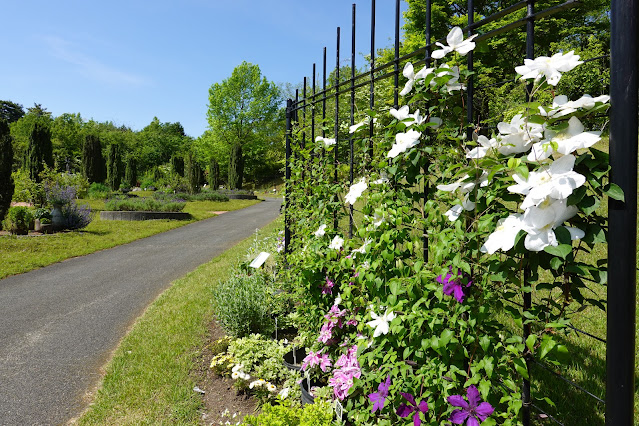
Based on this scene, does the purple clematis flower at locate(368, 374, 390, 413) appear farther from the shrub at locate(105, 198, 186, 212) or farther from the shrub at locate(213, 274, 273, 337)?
the shrub at locate(105, 198, 186, 212)

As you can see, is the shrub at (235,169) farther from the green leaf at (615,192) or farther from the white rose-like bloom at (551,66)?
the green leaf at (615,192)

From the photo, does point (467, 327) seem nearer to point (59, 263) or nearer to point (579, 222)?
point (579, 222)

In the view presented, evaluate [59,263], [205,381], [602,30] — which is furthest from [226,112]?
[205,381]

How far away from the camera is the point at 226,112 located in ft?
117

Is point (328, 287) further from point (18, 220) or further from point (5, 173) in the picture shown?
point (5, 173)

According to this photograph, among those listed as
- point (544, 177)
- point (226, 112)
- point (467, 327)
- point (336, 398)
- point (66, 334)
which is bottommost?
point (66, 334)

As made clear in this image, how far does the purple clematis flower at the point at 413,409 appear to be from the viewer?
157 centimetres

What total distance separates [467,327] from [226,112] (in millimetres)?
36508

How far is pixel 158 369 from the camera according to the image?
3293 millimetres

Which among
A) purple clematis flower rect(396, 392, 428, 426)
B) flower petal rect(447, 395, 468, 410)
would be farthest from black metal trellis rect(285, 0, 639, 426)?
purple clematis flower rect(396, 392, 428, 426)

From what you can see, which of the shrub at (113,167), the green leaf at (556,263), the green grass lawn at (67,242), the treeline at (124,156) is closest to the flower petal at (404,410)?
the green leaf at (556,263)

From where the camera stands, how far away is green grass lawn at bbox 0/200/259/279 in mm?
7672

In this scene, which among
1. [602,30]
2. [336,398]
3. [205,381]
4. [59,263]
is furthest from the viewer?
[602,30]

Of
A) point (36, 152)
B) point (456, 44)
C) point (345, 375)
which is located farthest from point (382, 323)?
point (36, 152)
